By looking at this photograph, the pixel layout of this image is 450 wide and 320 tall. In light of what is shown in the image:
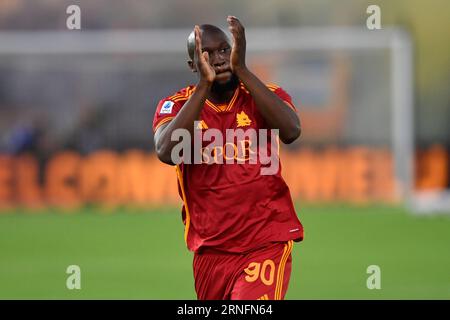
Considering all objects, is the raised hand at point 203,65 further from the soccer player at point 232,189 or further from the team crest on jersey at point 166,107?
the team crest on jersey at point 166,107

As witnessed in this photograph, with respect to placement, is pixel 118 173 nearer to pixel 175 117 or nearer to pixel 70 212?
pixel 70 212

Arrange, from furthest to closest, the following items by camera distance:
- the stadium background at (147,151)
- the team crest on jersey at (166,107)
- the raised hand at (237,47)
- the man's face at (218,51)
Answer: the stadium background at (147,151) → the team crest on jersey at (166,107) → the man's face at (218,51) → the raised hand at (237,47)

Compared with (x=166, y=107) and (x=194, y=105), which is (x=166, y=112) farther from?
(x=194, y=105)

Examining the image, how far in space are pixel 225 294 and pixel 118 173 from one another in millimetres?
16721

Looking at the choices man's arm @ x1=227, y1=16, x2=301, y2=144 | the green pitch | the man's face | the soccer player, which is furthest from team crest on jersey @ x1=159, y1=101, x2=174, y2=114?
the green pitch

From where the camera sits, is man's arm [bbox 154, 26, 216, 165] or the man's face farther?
the man's face

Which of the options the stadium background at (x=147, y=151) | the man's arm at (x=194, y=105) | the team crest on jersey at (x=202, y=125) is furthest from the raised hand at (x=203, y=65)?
the stadium background at (x=147, y=151)

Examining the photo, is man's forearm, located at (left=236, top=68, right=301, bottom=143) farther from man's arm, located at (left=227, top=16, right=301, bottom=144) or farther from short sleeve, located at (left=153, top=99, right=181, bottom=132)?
short sleeve, located at (left=153, top=99, right=181, bottom=132)

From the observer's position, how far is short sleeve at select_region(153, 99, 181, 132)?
237 inches

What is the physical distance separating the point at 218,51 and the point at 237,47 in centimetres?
18

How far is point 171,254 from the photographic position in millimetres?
15789

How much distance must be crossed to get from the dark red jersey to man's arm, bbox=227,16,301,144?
15cm

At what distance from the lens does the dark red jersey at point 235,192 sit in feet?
19.5

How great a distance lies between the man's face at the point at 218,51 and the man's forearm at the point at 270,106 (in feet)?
0.38
